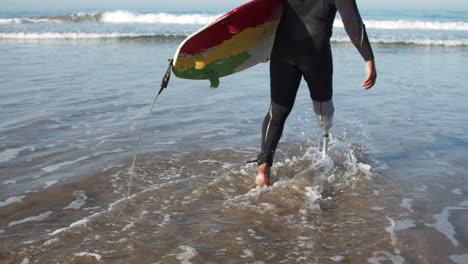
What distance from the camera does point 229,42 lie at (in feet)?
12.4

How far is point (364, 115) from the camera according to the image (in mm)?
6129

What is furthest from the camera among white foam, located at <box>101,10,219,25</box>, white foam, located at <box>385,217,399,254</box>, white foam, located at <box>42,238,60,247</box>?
white foam, located at <box>101,10,219,25</box>

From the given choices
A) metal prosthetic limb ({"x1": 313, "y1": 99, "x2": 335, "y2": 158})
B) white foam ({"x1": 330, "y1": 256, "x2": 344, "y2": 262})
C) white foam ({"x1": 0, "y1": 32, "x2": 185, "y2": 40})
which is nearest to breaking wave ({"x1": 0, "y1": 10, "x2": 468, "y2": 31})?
white foam ({"x1": 0, "y1": 32, "x2": 185, "y2": 40})

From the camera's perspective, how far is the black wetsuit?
3367 mm

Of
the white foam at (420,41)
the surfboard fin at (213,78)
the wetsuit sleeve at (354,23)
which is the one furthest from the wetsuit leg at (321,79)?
the white foam at (420,41)

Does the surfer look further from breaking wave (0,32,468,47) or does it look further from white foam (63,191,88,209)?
breaking wave (0,32,468,47)

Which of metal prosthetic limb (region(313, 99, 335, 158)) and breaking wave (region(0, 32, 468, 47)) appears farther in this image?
breaking wave (region(0, 32, 468, 47))

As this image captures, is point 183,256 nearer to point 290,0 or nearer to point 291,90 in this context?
point 291,90

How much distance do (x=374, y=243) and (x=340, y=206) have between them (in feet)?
1.96

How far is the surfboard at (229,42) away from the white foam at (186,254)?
1.40 metres

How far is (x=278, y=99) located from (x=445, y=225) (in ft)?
5.06

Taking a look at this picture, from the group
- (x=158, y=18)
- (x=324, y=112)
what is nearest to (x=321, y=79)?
(x=324, y=112)

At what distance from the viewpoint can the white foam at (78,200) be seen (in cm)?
334

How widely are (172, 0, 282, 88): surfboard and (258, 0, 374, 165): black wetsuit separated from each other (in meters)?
0.18
